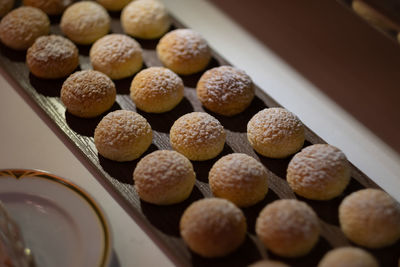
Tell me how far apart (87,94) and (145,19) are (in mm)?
366

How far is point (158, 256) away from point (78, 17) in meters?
0.82

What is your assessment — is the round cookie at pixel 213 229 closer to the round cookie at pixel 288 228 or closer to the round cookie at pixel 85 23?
the round cookie at pixel 288 228

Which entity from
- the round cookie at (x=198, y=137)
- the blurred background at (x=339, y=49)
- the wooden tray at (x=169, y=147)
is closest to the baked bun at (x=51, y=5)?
the wooden tray at (x=169, y=147)

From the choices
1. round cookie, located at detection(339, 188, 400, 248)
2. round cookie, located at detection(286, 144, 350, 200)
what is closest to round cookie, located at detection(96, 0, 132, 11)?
round cookie, located at detection(286, 144, 350, 200)

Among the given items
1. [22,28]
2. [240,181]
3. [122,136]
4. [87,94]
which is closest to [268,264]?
[240,181]

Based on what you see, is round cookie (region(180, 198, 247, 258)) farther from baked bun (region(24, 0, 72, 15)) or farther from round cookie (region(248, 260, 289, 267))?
baked bun (region(24, 0, 72, 15))

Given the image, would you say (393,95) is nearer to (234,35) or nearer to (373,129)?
(373,129)

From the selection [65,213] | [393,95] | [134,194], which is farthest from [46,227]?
[393,95]

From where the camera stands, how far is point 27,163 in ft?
4.07

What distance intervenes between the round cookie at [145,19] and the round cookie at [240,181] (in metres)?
0.59

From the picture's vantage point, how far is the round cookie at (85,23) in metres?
1.46

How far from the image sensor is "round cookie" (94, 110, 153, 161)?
1.15 metres

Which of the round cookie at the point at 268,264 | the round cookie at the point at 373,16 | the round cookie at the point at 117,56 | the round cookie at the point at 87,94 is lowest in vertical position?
the round cookie at the point at 87,94

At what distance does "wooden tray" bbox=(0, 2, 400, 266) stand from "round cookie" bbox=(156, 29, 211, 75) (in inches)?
1.4
